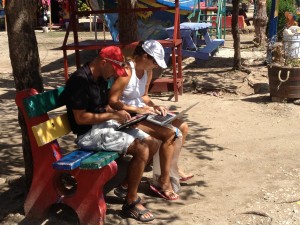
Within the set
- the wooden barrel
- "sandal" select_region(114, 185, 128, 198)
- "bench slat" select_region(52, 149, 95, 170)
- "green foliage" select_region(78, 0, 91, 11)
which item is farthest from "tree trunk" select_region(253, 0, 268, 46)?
"bench slat" select_region(52, 149, 95, 170)

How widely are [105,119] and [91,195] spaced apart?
1.88 ft

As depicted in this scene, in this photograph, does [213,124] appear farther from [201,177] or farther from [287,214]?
[287,214]

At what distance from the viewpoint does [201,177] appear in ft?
15.4

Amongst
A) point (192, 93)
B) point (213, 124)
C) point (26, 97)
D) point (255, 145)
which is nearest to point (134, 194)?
point (26, 97)

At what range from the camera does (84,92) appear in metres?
3.63

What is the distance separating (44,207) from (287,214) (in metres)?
1.85

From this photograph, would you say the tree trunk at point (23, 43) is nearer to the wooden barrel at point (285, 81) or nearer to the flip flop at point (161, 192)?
the flip flop at point (161, 192)

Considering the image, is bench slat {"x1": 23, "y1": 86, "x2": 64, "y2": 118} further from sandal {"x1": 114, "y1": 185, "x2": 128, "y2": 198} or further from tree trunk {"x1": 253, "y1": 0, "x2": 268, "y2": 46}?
tree trunk {"x1": 253, "y1": 0, "x2": 268, "y2": 46}

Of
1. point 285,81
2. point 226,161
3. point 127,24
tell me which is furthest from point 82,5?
point 226,161

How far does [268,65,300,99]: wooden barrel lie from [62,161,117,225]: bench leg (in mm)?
4267

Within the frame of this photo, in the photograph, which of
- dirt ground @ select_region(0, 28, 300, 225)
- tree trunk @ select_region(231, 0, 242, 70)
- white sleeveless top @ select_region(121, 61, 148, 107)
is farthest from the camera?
tree trunk @ select_region(231, 0, 242, 70)

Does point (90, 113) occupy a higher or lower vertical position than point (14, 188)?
higher

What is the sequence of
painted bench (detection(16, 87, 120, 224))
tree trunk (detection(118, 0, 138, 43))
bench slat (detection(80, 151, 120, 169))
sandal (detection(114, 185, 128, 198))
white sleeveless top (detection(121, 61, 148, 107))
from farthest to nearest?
tree trunk (detection(118, 0, 138, 43)) < white sleeveless top (detection(121, 61, 148, 107)) < sandal (detection(114, 185, 128, 198)) < painted bench (detection(16, 87, 120, 224)) < bench slat (detection(80, 151, 120, 169))

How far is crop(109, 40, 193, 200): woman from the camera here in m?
4.02
